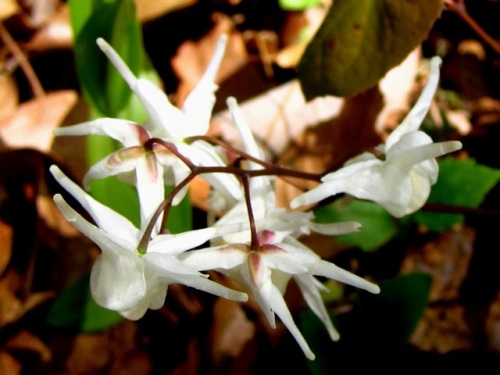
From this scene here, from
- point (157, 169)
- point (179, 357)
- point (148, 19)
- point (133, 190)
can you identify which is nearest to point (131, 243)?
point (157, 169)

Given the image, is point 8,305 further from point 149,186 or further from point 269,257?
point 269,257

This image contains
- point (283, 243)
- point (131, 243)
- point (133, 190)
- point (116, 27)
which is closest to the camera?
point (131, 243)

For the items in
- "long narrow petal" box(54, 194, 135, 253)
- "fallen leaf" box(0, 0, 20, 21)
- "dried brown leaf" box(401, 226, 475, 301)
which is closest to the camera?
"long narrow petal" box(54, 194, 135, 253)

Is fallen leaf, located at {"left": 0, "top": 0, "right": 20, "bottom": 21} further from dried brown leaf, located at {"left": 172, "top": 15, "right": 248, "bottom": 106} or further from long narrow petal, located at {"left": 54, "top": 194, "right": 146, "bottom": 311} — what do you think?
long narrow petal, located at {"left": 54, "top": 194, "right": 146, "bottom": 311}

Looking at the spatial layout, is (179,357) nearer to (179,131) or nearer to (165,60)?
(179,131)

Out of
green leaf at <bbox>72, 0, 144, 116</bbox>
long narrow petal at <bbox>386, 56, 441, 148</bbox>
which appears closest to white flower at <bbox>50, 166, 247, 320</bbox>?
long narrow petal at <bbox>386, 56, 441, 148</bbox>

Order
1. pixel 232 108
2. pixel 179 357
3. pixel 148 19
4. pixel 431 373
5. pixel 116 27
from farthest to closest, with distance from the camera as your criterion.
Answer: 1. pixel 148 19
2. pixel 179 357
3. pixel 431 373
4. pixel 116 27
5. pixel 232 108

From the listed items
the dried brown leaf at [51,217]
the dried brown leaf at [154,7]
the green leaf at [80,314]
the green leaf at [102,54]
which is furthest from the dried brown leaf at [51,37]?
the green leaf at [80,314]
